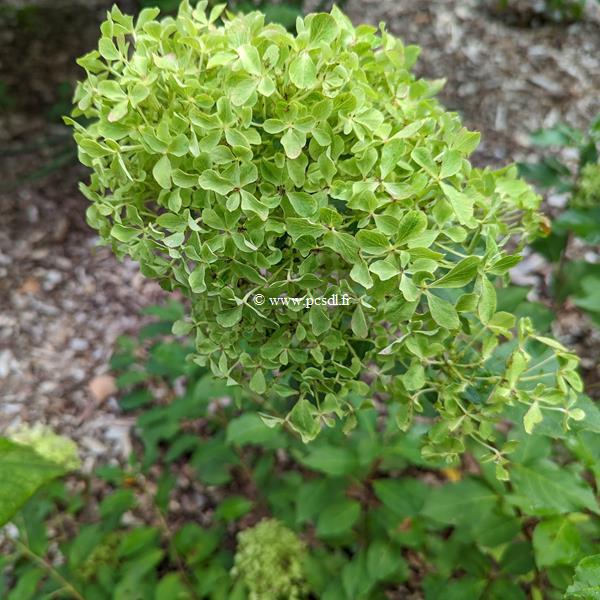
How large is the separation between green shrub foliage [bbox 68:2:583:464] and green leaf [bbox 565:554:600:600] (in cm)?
16

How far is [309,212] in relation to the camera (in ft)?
Answer: 2.68

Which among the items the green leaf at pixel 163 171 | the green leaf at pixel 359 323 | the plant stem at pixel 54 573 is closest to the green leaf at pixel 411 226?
the green leaf at pixel 359 323

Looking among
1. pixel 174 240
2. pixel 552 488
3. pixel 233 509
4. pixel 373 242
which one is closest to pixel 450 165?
pixel 373 242

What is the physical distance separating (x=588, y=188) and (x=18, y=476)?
150 cm

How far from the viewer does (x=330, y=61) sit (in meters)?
0.87

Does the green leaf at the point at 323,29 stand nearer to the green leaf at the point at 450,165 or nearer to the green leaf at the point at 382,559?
the green leaf at the point at 450,165

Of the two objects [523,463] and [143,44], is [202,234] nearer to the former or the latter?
[143,44]

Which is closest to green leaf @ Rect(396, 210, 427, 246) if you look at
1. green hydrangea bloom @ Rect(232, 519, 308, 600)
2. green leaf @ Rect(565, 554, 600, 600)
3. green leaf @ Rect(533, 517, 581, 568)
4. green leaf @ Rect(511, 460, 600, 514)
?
green leaf @ Rect(565, 554, 600, 600)

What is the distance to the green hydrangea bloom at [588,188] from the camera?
167cm

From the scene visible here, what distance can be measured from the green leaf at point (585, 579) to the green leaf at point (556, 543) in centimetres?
42

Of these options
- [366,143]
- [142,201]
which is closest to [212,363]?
[142,201]

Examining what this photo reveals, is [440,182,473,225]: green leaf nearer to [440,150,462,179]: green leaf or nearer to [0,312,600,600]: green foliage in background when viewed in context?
[440,150,462,179]: green leaf

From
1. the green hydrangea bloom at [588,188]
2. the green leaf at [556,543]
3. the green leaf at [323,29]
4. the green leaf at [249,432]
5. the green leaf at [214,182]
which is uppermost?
the green leaf at [323,29]

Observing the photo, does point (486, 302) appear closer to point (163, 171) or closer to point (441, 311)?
point (441, 311)
